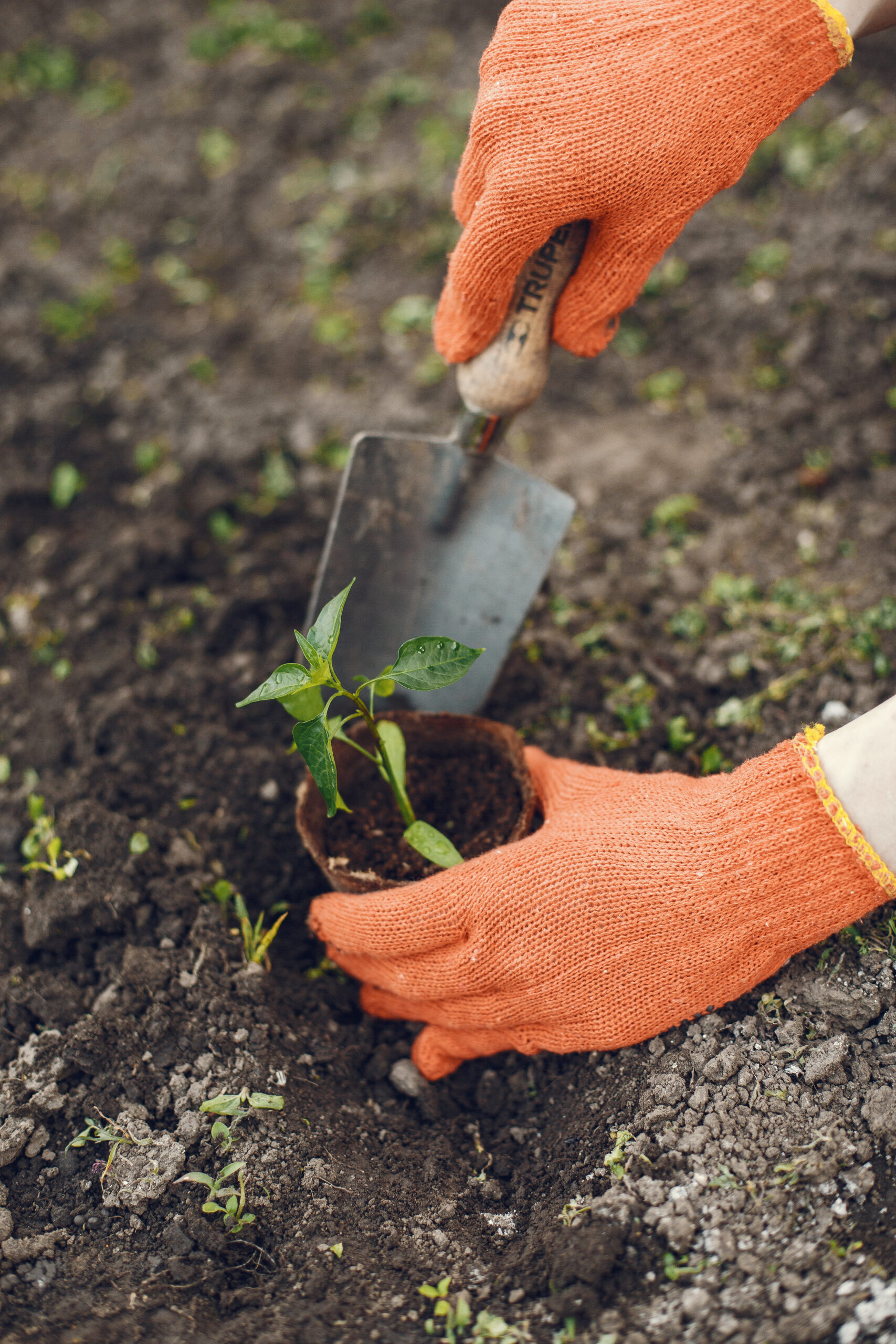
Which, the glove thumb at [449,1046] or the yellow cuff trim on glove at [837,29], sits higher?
the yellow cuff trim on glove at [837,29]

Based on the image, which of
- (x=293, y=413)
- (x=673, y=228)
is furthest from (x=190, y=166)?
(x=673, y=228)

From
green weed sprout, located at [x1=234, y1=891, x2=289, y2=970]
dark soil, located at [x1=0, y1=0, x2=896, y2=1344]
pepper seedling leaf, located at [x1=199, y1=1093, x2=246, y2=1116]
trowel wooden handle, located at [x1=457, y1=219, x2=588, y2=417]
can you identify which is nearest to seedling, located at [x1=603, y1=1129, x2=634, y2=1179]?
dark soil, located at [x1=0, y1=0, x2=896, y2=1344]

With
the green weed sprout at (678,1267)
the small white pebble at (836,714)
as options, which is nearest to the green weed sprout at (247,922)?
the green weed sprout at (678,1267)

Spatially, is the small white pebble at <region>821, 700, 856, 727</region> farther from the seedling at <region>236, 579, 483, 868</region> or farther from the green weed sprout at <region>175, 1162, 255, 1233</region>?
the green weed sprout at <region>175, 1162, 255, 1233</region>

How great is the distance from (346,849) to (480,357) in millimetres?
1090

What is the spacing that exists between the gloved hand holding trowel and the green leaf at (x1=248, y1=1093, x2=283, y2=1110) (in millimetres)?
290

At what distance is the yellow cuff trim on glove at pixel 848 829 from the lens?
1.40 m

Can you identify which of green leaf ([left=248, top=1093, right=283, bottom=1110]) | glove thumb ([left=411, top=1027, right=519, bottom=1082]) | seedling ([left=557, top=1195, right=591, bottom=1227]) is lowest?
glove thumb ([left=411, top=1027, right=519, bottom=1082])

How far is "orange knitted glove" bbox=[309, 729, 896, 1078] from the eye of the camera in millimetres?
1458

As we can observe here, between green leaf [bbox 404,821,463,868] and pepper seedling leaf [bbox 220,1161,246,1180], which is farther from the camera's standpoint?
green leaf [bbox 404,821,463,868]

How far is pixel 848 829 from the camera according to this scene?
140 centimetres

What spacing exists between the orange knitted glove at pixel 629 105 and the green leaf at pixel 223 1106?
1626mm

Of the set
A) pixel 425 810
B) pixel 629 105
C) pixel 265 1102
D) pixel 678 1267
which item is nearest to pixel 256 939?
pixel 265 1102

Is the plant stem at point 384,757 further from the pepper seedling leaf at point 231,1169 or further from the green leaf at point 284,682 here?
the pepper seedling leaf at point 231,1169
